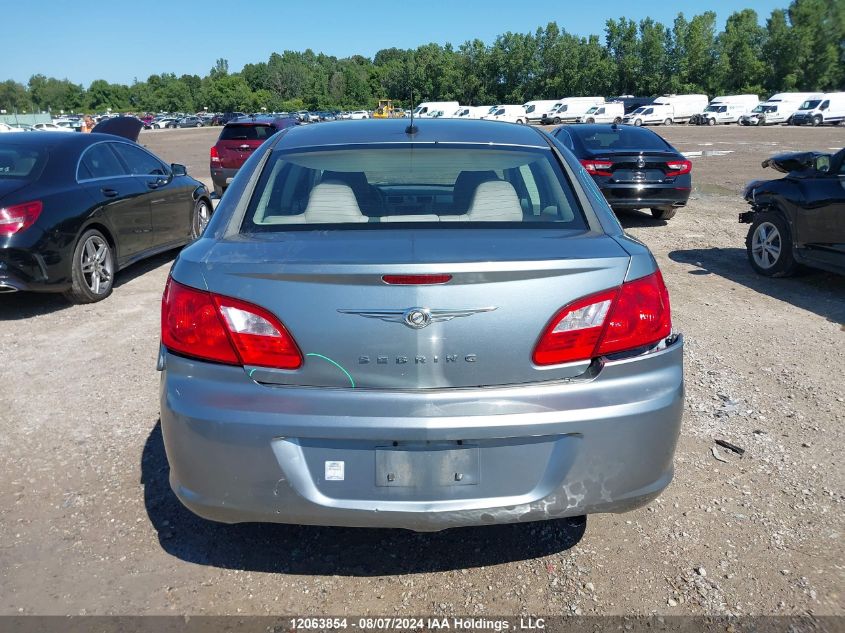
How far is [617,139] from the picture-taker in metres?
11.2

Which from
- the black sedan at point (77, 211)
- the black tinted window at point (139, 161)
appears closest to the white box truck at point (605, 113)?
the black tinted window at point (139, 161)

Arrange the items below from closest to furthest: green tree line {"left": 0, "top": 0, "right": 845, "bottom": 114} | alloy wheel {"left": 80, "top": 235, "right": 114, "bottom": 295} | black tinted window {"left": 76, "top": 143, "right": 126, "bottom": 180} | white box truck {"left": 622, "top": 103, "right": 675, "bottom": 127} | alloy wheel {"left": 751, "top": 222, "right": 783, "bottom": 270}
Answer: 1. alloy wheel {"left": 80, "top": 235, "right": 114, "bottom": 295}
2. black tinted window {"left": 76, "top": 143, "right": 126, "bottom": 180}
3. alloy wheel {"left": 751, "top": 222, "right": 783, "bottom": 270}
4. white box truck {"left": 622, "top": 103, "right": 675, "bottom": 127}
5. green tree line {"left": 0, "top": 0, "right": 845, "bottom": 114}

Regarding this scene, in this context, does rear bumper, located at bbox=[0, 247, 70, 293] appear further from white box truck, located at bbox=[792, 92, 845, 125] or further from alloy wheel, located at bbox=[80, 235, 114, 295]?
white box truck, located at bbox=[792, 92, 845, 125]

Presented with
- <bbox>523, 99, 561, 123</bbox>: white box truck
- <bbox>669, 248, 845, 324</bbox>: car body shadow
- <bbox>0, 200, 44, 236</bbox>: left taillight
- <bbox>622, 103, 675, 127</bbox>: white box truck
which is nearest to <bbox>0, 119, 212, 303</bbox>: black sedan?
<bbox>0, 200, 44, 236</bbox>: left taillight

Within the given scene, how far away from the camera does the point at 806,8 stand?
91250mm

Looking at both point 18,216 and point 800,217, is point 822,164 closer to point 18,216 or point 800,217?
point 800,217

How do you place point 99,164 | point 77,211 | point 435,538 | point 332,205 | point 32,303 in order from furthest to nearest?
1. point 99,164
2. point 32,303
3. point 77,211
4. point 435,538
5. point 332,205

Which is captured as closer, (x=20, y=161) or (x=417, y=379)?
(x=417, y=379)

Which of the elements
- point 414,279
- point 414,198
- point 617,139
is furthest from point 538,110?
point 414,279

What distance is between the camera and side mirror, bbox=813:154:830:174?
22.6 feet

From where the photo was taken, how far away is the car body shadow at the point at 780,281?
638 centimetres

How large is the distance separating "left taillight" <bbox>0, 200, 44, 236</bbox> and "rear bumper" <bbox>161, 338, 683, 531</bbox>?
14.4ft

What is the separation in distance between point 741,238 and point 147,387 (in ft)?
27.3

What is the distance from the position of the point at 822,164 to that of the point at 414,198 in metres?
Result: 5.44
